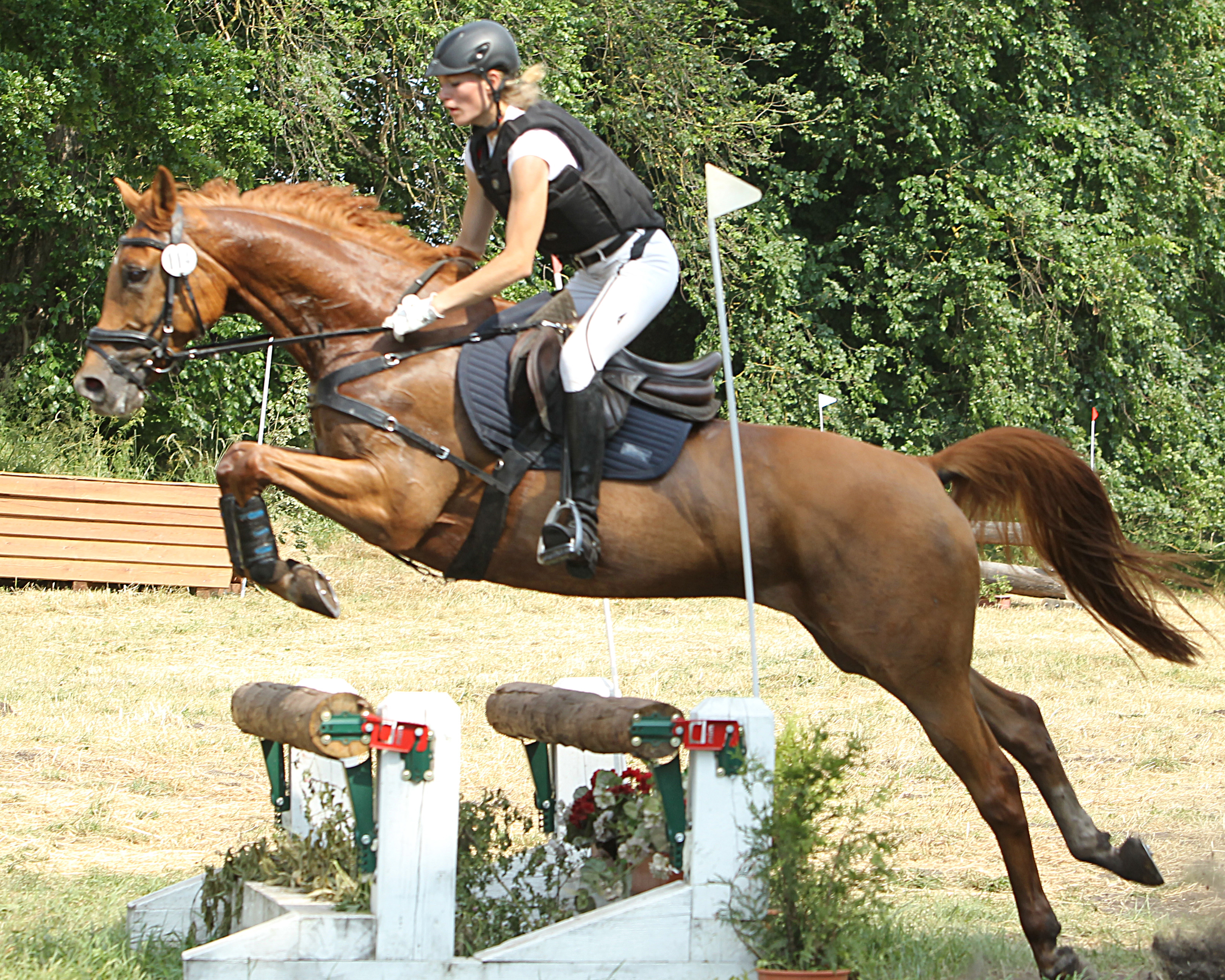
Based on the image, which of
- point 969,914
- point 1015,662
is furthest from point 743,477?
point 1015,662

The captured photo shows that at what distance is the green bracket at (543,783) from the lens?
3.87 metres

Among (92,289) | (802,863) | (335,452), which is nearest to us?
(802,863)

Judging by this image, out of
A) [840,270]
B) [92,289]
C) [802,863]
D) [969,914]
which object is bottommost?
[969,914]

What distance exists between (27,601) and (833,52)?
37.7ft

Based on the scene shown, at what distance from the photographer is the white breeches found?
135 inches

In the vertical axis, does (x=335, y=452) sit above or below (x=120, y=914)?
above

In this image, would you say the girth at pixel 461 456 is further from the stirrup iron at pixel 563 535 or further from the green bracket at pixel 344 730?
the green bracket at pixel 344 730

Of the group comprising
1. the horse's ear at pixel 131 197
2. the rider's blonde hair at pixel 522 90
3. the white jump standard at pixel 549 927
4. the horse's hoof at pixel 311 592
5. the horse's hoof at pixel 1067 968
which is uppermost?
the rider's blonde hair at pixel 522 90

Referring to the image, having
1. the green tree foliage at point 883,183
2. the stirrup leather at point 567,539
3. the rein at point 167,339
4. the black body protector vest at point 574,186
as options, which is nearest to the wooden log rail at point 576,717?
the stirrup leather at point 567,539

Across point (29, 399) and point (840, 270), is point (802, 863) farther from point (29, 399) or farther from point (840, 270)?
point (840, 270)

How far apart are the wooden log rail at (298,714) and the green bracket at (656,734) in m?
0.65

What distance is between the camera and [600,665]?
9.12 m

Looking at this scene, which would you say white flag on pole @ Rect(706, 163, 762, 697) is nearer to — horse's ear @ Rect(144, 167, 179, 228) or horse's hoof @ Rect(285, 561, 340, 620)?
horse's hoof @ Rect(285, 561, 340, 620)

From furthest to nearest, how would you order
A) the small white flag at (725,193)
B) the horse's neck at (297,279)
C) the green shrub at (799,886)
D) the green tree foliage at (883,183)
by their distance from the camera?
the green tree foliage at (883,183)
the small white flag at (725,193)
the horse's neck at (297,279)
the green shrub at (799,886)
